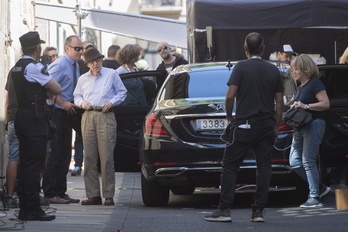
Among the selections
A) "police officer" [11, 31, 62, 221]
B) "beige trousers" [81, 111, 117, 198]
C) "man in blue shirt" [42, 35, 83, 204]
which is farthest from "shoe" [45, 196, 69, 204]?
"police officer" [11, 31, 62, 221]

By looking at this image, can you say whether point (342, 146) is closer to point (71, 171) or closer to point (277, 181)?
point (277, 181)

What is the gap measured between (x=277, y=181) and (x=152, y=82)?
3.73 m

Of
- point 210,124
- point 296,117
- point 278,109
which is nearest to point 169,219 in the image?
point 210,124

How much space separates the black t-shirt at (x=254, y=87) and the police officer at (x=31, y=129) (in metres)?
1.79

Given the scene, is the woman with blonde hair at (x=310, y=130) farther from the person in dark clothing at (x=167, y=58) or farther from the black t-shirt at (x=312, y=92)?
the person in dark clothing at (x=167, y=58)

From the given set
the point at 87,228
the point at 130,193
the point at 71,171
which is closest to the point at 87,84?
the point at 130,193

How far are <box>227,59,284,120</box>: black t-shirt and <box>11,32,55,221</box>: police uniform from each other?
1842mm

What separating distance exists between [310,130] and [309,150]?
8.8 inches

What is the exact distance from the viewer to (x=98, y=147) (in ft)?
37.3

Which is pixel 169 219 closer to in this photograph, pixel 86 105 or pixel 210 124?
pixel 210 124

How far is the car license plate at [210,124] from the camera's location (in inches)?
405

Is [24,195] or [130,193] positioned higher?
[24,195]

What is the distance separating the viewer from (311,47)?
634 inches

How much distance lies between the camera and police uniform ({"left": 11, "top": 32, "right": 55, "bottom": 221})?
30.7ft
